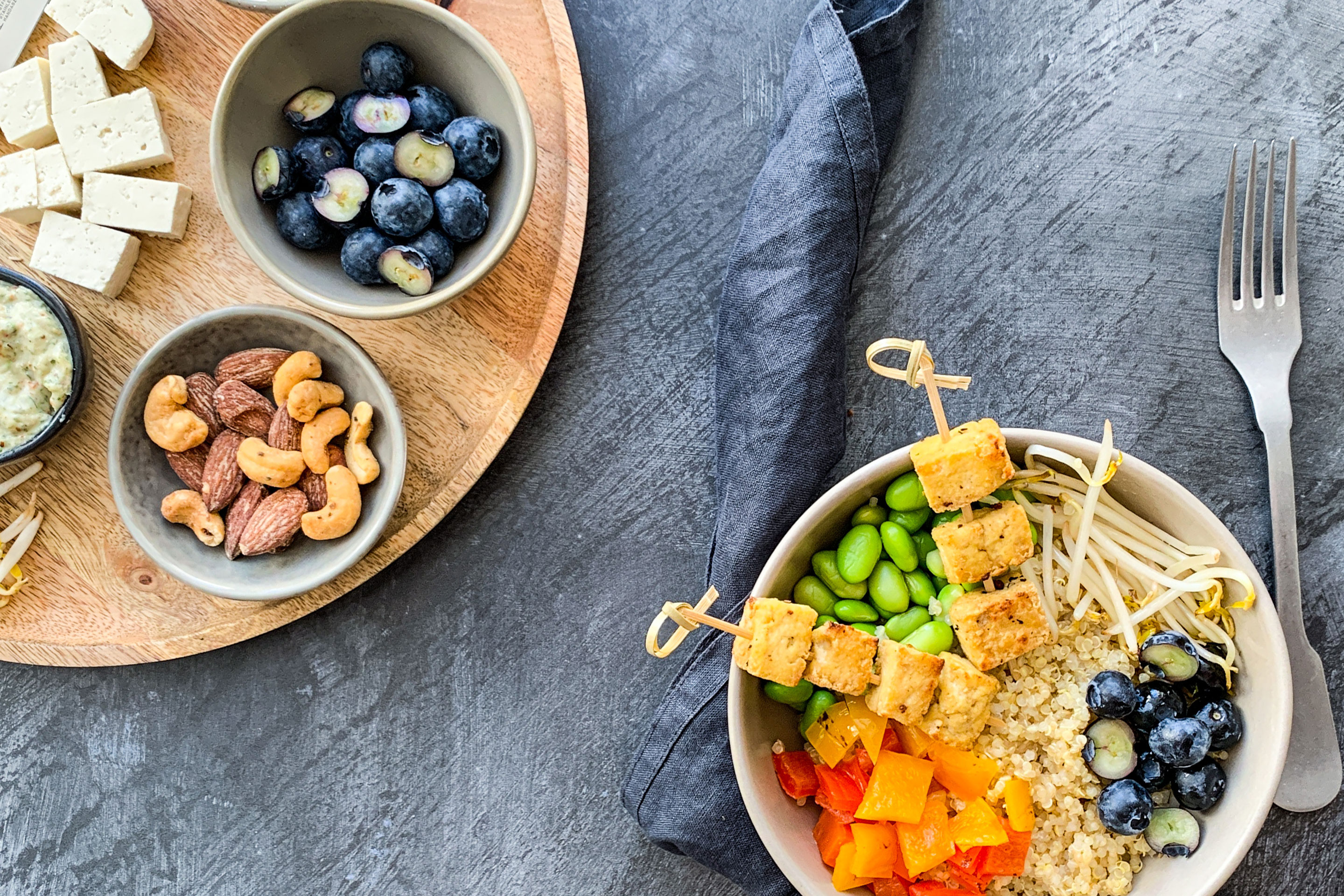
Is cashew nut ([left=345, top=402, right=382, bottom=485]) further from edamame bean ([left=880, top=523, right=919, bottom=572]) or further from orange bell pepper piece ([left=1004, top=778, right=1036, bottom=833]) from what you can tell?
orange bell pepper piece ([left=1004, top=778, right=1036, bottom=833])

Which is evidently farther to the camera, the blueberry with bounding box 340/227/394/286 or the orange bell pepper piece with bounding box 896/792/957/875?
the blueberry with bounding box 340/227/394/286

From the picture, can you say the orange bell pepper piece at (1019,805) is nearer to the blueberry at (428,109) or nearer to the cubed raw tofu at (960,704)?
the cubed raw tofu at (960,704)

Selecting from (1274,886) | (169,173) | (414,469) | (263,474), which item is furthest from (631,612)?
(1274,886)

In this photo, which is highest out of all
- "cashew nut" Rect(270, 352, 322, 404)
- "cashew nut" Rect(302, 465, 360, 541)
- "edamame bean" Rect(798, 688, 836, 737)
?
"cashew nut" Rect(270, 352, 322, 404)

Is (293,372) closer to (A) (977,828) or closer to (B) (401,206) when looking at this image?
(B) (401,206)

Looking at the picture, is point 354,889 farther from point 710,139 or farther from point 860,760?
point 710,139

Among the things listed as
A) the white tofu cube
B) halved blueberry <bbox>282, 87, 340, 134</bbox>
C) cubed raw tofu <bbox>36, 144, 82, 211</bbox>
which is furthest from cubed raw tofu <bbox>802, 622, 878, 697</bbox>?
cubed raw tofu <bbox>36, 144, 82, 211</bbox>

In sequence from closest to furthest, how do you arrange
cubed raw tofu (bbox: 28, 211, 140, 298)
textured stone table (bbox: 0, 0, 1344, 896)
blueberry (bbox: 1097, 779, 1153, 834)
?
blueberry (bbox: 1097, 779, 1153, 834) < cubed raw tofu (bbox: 28, 211, 140, 298) < textured stone table (bbox: 0, 0, 1344, 896)

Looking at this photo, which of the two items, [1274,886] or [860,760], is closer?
[860,760]
